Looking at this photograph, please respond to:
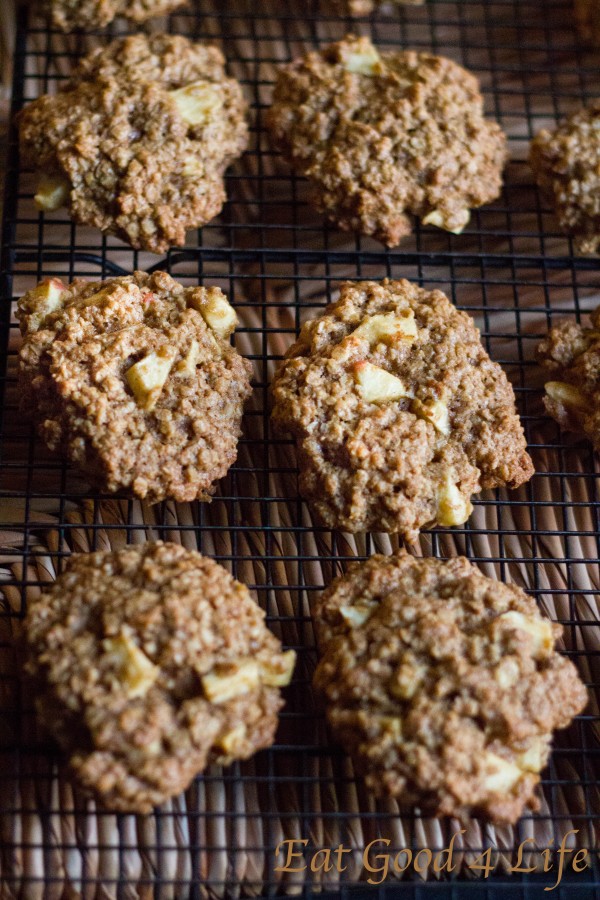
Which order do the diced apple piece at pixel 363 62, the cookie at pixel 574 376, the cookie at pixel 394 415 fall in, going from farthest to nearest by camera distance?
the diced apple piece at pixel 363 62 < the cookie at pixel 574 376 < the cookie at pixel 394 415

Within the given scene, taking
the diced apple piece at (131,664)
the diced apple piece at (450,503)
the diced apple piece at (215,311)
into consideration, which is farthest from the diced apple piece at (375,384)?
the diced apple piece at (131,664)

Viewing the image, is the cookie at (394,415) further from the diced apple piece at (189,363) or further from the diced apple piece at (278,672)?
the diced apple piece at (278,672)

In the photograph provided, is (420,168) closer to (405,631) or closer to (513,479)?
(513,479)

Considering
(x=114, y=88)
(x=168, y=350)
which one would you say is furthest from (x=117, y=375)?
(x=114, y=88)

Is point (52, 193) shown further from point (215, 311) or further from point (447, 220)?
point (447, 220)

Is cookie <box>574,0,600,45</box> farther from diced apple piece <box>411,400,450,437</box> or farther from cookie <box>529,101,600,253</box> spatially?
diced apple piece <box>411,400,450,437</box>

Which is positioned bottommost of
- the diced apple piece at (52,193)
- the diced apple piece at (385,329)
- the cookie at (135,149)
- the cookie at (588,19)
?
the diced apple piece at (385,329)
